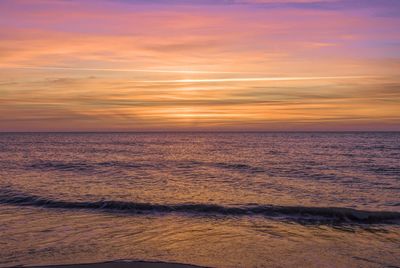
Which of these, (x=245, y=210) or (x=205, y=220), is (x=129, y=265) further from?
(x=245, y=210)

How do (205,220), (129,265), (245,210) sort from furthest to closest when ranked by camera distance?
(245,210) → (205,220) → (129,265)

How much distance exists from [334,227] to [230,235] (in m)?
3.77

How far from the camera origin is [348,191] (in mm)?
21219

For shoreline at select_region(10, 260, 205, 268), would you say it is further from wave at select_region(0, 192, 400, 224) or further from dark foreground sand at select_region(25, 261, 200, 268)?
wave at select_region(0, 192, 400, 224)

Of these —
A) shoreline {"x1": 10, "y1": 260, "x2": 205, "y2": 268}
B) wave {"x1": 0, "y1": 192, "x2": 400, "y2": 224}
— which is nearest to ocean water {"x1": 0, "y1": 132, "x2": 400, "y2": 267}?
wave {"x1": 0, "y1": 192, "x2": 400, "y2": 224}

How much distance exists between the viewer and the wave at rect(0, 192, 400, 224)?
15055mm

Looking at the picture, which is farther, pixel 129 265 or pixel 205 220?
pixel 205 220

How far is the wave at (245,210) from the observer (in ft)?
Result: 49.4

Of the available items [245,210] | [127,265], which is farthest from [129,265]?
[245,210]

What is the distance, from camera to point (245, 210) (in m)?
16.5

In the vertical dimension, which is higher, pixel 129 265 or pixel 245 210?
pixel 129 265

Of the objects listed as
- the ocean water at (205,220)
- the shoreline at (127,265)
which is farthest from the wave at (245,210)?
the shoreline at (127,265)

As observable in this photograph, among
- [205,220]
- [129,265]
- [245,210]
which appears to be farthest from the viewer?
[245,210]

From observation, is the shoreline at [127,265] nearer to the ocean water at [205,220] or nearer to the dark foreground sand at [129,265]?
the dark foreground sand at [129,265]
